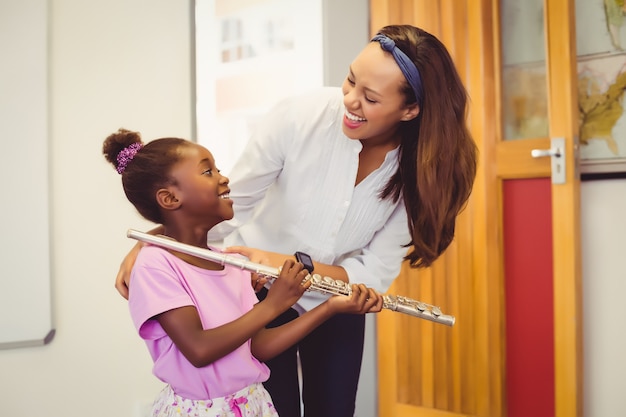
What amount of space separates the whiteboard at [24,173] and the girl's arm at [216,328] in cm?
125

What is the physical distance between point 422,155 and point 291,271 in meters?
0.43

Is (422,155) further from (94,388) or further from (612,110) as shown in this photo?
(94,388)

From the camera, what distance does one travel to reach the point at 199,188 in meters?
1.19

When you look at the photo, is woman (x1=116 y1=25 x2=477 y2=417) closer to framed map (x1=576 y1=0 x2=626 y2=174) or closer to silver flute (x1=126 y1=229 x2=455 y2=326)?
silver flute (x1=126 y1=229 x2=455 y2=326)

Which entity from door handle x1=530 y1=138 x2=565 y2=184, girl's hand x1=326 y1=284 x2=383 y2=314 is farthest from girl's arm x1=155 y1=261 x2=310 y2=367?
door handle x1=530 y1=138 x2=565 y2=184

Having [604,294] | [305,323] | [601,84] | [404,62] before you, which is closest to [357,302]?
[305,323]

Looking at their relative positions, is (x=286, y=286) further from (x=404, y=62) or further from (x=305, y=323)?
(x=404, y=62)

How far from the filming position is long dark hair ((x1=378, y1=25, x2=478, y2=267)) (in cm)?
134

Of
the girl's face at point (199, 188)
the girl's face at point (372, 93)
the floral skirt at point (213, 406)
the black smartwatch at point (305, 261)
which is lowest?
the floral skirt at point (213, 406)

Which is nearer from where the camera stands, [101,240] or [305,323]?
[305,323]

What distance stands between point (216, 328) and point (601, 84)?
5.72 feet

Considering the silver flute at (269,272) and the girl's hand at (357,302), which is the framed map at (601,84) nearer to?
the silver flute at (269,272)

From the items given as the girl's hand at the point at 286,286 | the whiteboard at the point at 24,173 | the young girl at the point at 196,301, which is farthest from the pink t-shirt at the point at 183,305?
the whiteboard at the point at 24,173

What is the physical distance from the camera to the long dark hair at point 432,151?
134 cm
